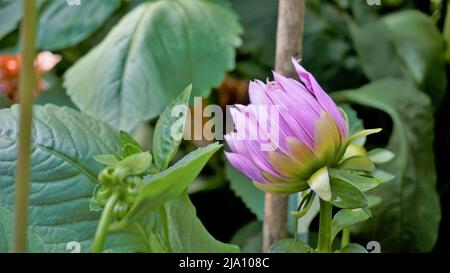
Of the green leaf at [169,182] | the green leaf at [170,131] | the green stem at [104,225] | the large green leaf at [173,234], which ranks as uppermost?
the green leaf at [170,131]

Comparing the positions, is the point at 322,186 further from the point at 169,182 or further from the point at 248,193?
the point at 248,193

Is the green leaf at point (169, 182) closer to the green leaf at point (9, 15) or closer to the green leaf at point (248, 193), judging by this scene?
the green leaf at point (248, 193)

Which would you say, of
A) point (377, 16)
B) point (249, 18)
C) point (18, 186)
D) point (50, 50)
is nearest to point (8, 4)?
point (50, 50)

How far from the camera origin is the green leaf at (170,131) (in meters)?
0.34

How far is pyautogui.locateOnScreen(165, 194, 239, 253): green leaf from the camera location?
355 millimetres

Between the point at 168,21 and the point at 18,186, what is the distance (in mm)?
403

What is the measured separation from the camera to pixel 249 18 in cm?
72

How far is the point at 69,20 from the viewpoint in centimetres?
67

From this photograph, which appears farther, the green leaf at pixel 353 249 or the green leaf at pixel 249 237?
the green leaf at pixel 249 237

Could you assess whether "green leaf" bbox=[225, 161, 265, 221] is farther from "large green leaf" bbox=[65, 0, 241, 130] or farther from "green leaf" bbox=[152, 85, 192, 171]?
"green leaf" bbox=[152, 85, 192, 171]

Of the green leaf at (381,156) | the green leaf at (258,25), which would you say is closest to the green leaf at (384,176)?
the green leaf at (381,156)

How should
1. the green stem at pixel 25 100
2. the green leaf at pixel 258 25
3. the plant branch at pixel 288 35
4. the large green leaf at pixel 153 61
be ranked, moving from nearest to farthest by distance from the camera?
the green stem at pixel 25 100 → the plant branch at pixel 288 35 → the large green leaf at pixel 153 61 → the green leaf at pixel 258 25

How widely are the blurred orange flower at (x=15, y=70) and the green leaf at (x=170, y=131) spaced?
0.25 metres

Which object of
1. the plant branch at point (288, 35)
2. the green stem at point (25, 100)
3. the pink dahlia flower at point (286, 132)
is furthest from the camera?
the plant branch at point (288, 35)
